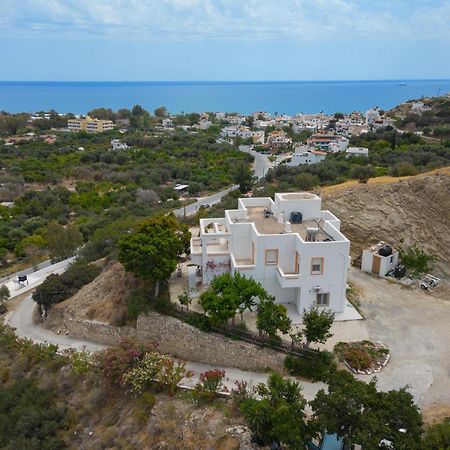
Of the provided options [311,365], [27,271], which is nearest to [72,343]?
[311,365]

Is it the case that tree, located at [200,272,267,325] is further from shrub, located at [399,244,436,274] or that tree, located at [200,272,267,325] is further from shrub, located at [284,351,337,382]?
shrub, located at [399,244,436,274]

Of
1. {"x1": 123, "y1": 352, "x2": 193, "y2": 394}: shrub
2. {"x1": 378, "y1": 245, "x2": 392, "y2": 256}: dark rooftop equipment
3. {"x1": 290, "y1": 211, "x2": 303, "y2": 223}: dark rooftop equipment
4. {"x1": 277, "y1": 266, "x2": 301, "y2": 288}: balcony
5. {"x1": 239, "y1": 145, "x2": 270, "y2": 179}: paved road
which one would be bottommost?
{"x1": 239, "y1": 145, "x2": 270, "y2": 179}: paved road

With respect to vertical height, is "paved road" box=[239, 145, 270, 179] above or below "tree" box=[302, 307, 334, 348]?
below

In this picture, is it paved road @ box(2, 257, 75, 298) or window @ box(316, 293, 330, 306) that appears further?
paved road @ box(2, 257, 75, 298)

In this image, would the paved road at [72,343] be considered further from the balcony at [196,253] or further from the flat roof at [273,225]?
the flat roof at [273,225]

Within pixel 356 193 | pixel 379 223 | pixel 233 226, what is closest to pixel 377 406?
pixel 233 226

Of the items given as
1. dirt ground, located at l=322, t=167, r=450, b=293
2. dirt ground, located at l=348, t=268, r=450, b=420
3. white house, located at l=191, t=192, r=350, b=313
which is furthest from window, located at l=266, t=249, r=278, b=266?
dirt ground, located at l=322, t=167, r=450, b=293

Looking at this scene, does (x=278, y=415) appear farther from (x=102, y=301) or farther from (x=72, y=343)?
(x=72, y=343)

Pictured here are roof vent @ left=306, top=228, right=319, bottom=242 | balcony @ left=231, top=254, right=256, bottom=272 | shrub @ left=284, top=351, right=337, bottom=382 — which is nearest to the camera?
shrub @ left=284, top=351, right=337, bottom=382
